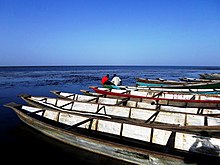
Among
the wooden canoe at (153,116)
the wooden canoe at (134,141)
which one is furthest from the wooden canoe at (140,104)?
the wooden canoe at (134,141)

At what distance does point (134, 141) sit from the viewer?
6836 mm

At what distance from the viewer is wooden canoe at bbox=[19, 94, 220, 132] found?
621 centimetres

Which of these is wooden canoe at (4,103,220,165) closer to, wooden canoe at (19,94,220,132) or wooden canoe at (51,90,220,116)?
wooden canoe at (19,94,220,132)

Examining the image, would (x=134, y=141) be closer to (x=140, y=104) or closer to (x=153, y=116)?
(x=153, y=116)

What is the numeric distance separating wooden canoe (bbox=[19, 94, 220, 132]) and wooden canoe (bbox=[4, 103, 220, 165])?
0.34 metres

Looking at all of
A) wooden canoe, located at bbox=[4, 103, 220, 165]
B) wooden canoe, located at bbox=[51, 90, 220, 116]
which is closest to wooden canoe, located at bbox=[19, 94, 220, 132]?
wooden canoe, located at bbox=[4, 103, 220, 165]

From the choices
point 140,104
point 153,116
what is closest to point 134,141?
point 153,116

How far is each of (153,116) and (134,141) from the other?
6.19ft

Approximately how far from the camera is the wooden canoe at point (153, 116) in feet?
20.4

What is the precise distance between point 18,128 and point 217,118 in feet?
30.9

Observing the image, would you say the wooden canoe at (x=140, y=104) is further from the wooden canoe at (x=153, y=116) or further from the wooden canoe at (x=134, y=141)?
the wooden canoe at (x=134, y=141)

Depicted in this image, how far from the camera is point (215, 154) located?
5281 millimetres

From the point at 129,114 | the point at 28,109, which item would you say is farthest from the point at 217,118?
the point at 28,109

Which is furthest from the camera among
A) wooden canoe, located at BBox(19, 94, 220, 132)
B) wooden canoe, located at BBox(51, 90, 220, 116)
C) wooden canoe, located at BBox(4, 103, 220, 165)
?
wooden canoe, located at BBox(51, 90, 220, 116)
